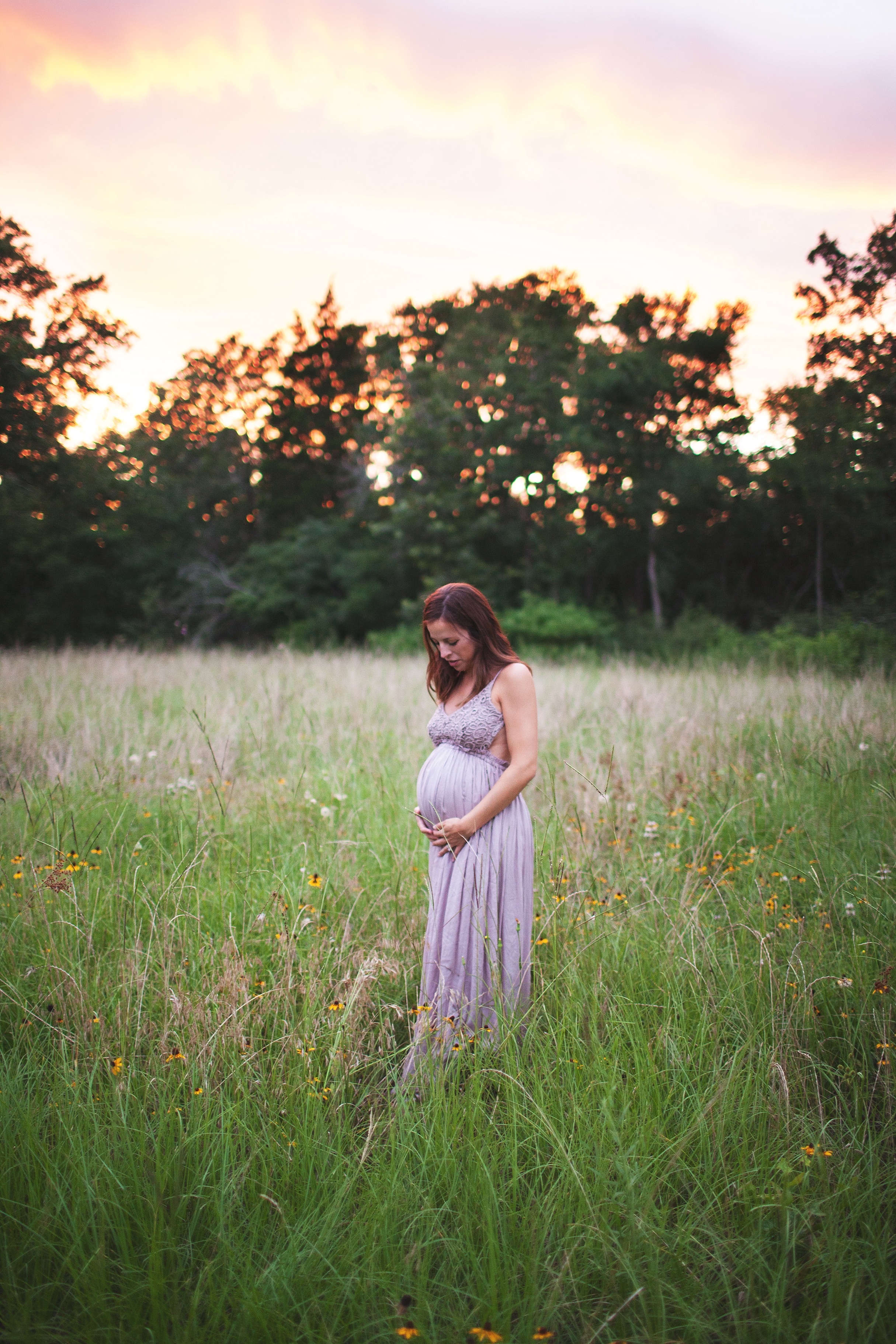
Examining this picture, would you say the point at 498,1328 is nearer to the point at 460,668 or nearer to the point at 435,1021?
the point at 435,1021

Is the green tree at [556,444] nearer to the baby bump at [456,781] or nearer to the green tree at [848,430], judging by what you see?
the green tree at [848,430]

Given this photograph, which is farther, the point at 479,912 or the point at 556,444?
the point at 556,444

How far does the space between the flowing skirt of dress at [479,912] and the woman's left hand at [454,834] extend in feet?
0.09

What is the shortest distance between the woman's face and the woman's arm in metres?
0.17

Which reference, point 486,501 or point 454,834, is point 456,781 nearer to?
point 454,834

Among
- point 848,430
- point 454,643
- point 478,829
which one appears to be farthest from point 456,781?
point 848,430

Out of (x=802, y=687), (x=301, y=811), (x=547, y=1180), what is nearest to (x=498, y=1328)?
(x=547, y=1180)

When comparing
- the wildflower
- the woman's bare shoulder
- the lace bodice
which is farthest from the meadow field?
the woman's bare shoulder

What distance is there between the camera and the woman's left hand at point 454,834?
2408 millimetres

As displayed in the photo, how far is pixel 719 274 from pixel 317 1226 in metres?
13.5

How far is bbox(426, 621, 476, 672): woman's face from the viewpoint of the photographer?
259 centimetres

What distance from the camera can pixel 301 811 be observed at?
4.25 metres

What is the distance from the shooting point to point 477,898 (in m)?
2.40

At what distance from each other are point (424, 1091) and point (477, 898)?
64 cm
